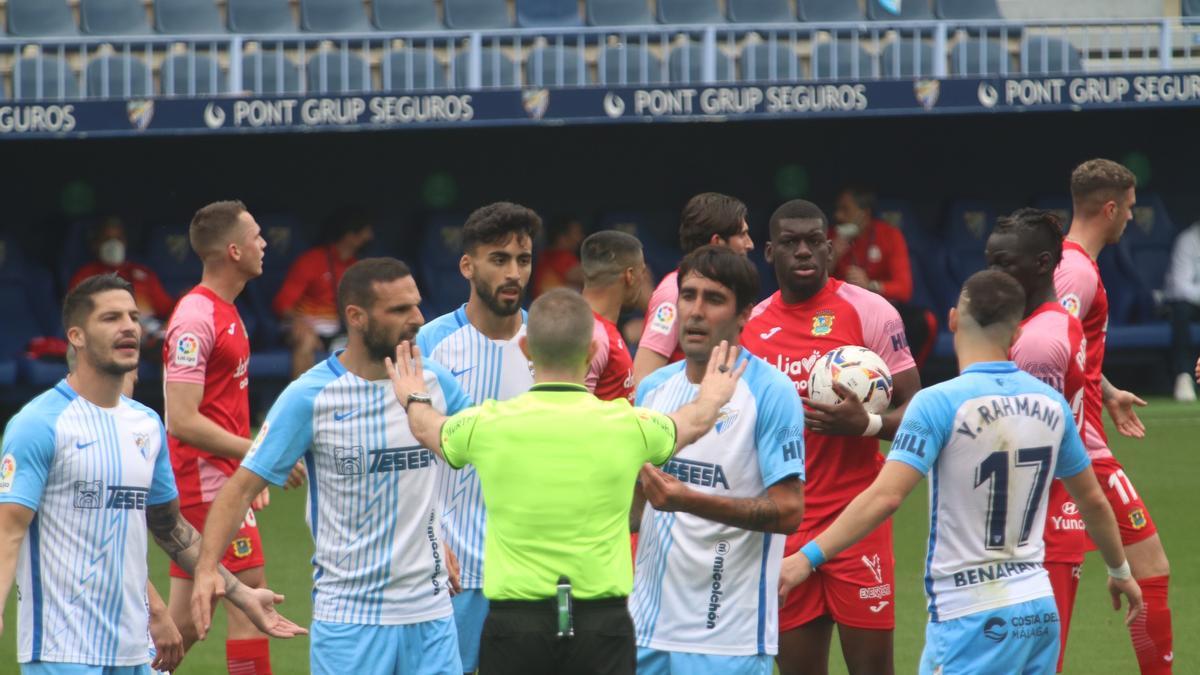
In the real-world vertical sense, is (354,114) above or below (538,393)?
above

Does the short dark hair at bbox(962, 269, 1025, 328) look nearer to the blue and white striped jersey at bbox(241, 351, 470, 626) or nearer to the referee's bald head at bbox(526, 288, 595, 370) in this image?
the referee's bald head at bbox(526, 288, 595, 370)

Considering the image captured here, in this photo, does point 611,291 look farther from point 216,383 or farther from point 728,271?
point 728,271

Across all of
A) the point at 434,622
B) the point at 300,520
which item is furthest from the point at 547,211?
the point at 434,622

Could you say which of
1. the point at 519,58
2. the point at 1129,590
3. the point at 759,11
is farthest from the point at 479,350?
the point at 759,11

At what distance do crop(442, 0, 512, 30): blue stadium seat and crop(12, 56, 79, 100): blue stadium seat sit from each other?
3.93 m

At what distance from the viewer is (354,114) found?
48.3ft

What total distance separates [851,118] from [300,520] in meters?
8.27

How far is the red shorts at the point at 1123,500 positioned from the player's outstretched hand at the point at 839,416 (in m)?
A: 1.45

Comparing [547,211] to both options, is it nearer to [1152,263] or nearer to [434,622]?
[1152,263]

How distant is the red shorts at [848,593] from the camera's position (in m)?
5.91

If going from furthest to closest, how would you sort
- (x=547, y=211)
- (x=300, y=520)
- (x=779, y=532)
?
(x=547, y=211), (x=300, y=520), (x=779, y=532)

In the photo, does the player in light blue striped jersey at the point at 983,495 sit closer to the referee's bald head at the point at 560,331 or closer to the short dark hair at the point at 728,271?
the short dark hair at the point at 728,271

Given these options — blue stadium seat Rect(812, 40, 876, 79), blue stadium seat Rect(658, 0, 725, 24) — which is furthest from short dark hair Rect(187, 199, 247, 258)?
blue stadium seat Rect(658, 0, 725, 24)

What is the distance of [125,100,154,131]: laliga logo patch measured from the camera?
14602 mm
